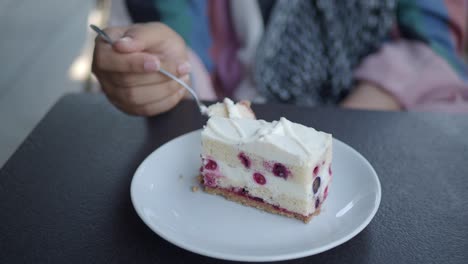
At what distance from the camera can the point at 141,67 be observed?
35.7 inches

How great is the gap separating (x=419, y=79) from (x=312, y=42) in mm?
285

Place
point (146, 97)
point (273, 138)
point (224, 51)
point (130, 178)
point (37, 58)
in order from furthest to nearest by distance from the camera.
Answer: point (37, 58)
point (224, 51)
point (146, 97)
point (130, 178)
point (273, 138)

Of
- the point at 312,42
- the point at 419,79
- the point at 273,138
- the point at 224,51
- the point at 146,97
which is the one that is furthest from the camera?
the point at 224,51

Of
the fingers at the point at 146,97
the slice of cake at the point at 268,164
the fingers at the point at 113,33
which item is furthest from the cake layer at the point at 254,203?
the fingers at the point at 113,33

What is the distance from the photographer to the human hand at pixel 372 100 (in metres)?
1.22

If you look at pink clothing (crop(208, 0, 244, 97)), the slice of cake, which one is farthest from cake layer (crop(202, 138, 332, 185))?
pink clothing (crop(208, 0, 244, 97))

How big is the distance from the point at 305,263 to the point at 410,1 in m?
0.90

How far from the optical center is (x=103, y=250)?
2.17 feet

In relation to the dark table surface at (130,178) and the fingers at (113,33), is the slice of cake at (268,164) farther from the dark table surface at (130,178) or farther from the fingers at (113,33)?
the fingers at (113,33)

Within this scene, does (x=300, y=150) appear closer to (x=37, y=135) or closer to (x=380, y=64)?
(x=37, y=135)

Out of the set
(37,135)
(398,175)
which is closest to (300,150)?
(398,175)

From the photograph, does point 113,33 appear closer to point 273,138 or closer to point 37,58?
point 273,138

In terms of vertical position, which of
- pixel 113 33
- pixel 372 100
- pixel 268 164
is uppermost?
pixel 113 33

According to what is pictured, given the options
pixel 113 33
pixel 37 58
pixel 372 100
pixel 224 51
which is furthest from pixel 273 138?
pixel 37 58
